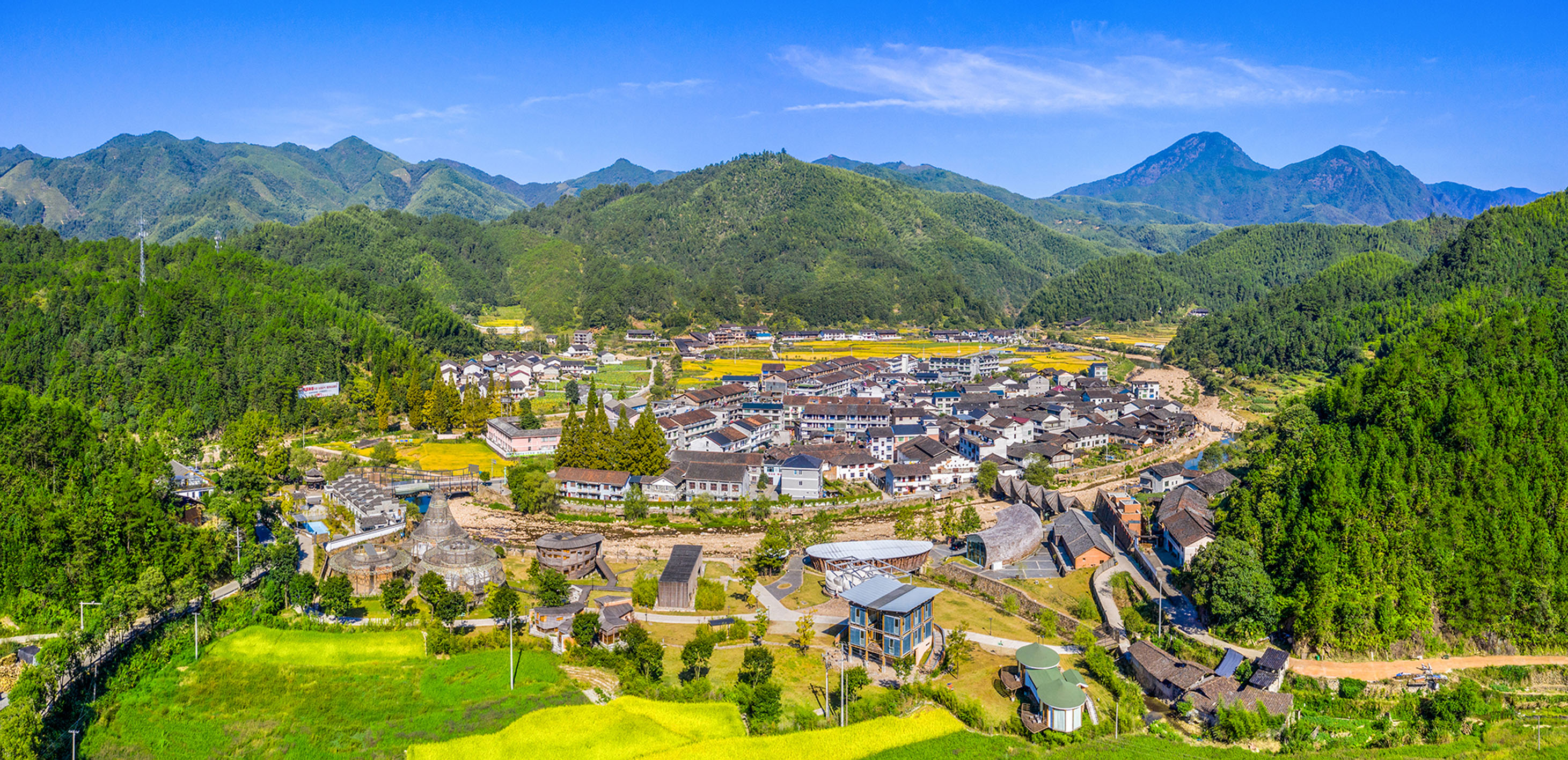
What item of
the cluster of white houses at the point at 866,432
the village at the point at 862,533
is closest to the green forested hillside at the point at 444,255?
the cluster of white houses at the point at 866,432

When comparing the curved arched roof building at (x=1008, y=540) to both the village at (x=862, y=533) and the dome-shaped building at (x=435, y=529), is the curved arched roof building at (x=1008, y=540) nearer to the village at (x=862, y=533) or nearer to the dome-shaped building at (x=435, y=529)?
the village at (x=862, y=533)

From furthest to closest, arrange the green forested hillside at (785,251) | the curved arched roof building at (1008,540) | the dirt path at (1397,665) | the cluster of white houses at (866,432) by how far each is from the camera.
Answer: the green forested hillside at (785,251)
the cluster of white houses at (866,432)
the curved arched roof building at (1008,540)
the dirt path at (1397,665)

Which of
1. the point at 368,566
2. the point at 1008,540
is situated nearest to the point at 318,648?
the point at 368,566

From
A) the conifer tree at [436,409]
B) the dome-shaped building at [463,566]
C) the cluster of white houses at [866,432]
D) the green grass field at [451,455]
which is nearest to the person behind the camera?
the dome-shaped building at [463,566]

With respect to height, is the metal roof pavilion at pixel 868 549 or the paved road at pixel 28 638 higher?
the metal roof pavilion at pixel 868 549

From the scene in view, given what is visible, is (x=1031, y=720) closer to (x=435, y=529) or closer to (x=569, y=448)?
(x=435, y=529)
